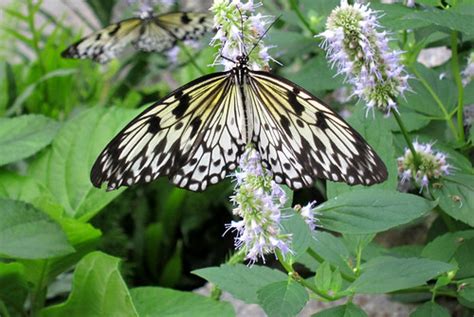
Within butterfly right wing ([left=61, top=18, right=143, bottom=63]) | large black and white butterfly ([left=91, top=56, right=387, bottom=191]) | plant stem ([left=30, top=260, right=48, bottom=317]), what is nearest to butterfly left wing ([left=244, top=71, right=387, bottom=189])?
large black and white butterfly ([left=91, top=56, right=387, bottom=191])

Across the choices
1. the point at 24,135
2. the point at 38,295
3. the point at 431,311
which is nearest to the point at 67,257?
the point at 38,295

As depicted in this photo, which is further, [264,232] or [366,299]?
[366,299]

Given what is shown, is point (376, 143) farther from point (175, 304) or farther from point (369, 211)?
point (175, 304)

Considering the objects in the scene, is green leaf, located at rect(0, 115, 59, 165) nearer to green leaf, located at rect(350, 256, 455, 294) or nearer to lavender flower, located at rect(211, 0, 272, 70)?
lavender flower, located at rect(211, 0, 272, 70)

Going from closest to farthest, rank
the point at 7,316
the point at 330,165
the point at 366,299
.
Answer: the point at 330,165 → the point at 7,316 → the point at 366,299

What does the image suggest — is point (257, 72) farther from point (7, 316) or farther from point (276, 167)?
point (7, 316)

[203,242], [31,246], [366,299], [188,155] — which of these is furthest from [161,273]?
[188,155]

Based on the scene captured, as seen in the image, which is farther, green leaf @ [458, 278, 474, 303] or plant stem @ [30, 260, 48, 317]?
plant stem @ [30, 260, 48, 317]
